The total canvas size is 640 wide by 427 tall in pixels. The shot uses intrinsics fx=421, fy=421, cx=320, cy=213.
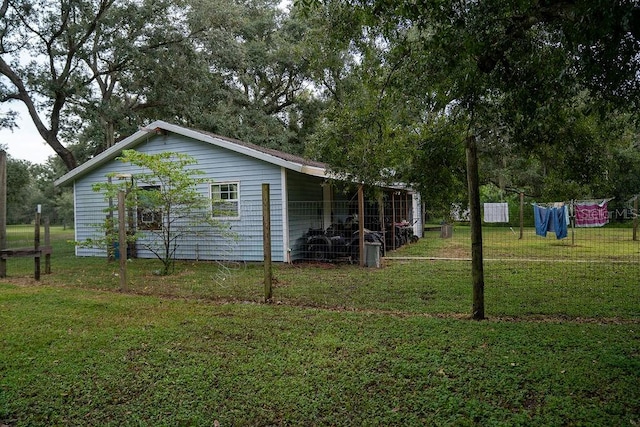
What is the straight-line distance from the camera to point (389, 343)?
4.13 m

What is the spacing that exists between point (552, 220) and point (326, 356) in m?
13.4

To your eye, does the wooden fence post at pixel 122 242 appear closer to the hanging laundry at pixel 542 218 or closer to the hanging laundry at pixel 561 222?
the hanging laundry at pixel 561 222

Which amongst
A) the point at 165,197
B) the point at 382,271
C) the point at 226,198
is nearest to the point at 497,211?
the point at 382,271

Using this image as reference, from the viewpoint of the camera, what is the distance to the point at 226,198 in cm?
1125

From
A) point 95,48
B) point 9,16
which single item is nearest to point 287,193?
point 95,48

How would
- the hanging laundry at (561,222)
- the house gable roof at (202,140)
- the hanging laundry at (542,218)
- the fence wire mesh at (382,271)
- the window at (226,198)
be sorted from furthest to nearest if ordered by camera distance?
the hanging laundry at (542,218) < the hanging laundry at (561,222) < the window at (226,198) < the house gable roof at (202,140) < the fence wire mesh at (382,271)

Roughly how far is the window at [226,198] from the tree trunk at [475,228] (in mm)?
7046

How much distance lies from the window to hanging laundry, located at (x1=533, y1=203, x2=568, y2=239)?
10.7 meters

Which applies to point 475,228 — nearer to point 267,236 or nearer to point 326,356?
point 326,356

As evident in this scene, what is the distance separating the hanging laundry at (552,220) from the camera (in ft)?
46.2

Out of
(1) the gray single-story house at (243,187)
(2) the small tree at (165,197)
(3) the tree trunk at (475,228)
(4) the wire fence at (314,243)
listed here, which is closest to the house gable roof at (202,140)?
(1) the gray single-story house at (243,187)

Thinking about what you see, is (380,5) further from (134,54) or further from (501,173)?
(501,173)

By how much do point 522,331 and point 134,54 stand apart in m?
16.9

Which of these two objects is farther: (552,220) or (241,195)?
(552,220)
